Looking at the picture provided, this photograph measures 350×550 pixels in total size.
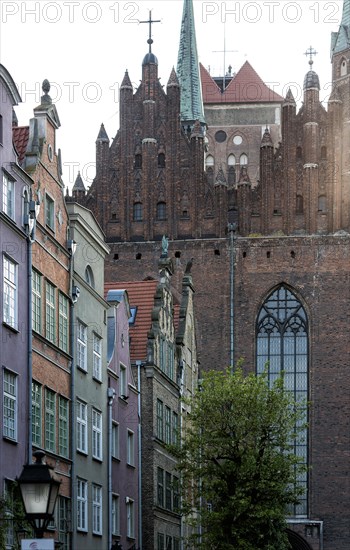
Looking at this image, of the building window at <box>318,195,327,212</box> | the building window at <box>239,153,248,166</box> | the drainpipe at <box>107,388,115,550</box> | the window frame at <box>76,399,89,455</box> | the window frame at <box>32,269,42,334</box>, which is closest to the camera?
Result: the window frame at <box>32,269,42,334</box>

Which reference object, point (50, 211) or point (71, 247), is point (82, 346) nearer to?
point (71, 247)

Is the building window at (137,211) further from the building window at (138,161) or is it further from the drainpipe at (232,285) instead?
the drainpipe at (232,285)

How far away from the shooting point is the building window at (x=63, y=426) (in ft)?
98.7

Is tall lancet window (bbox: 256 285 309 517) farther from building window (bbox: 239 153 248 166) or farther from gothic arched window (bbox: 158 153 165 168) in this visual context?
building window (bbox: 239 153 248 166)

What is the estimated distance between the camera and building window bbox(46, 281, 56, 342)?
29281mm

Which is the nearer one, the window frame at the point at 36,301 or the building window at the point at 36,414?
the building window at the point at 36,414

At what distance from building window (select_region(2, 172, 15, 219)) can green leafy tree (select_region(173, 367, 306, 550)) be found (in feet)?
37.9

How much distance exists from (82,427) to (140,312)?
9927mm

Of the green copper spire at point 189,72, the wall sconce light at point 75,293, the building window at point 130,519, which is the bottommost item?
the building window at point 130,519

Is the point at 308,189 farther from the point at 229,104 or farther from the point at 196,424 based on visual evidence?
the point at 229,104

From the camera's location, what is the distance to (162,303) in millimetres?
41938

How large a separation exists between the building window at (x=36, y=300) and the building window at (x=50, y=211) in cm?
186

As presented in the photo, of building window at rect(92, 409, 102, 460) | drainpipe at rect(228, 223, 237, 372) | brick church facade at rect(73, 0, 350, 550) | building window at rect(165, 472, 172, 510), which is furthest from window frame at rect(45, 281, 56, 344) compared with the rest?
drainpipe at rect(228, 223, 237, 372)

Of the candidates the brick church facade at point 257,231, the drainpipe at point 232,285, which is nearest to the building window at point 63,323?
the brick church facade at point 257,231
